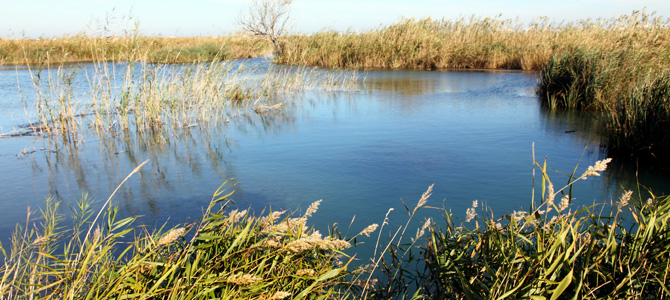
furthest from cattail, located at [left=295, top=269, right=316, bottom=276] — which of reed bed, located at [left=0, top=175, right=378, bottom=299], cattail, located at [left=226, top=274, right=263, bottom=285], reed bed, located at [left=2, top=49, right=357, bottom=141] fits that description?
reed bed, located at [left=2, top=49, right=357, bottom=141]

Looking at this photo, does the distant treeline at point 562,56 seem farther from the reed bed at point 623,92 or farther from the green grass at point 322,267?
the green grass at point 322,267

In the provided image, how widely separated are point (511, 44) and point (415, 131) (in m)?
10.7

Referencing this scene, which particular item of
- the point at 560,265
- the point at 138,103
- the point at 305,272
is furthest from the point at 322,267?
the point at 138,103

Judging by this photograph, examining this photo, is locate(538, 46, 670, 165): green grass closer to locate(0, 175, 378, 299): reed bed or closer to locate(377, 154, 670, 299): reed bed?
locate(377, 154, 670, 299): reed bed

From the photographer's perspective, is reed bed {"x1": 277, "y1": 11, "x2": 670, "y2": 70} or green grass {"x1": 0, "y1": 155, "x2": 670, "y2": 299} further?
reed bed {"x1": 277, "y1": 11, "x2": 670, "y2": 70}

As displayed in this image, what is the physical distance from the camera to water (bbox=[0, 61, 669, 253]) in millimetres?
3781

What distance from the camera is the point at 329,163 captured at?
16.0 feet

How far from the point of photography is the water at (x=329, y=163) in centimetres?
378

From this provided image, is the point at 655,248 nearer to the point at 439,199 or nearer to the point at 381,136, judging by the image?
the point at 439,199

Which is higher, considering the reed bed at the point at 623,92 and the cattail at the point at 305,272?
the reed bed at the point at 623,92

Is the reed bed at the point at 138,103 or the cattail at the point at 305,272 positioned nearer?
the cattail at the point at 305,272

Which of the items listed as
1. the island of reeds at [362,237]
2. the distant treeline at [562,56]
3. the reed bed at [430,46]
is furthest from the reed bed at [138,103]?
the reed bed at [430,46]

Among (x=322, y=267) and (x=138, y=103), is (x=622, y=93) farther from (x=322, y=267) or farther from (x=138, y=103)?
(x=138, y=103)

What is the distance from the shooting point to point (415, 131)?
6398 millimetres
